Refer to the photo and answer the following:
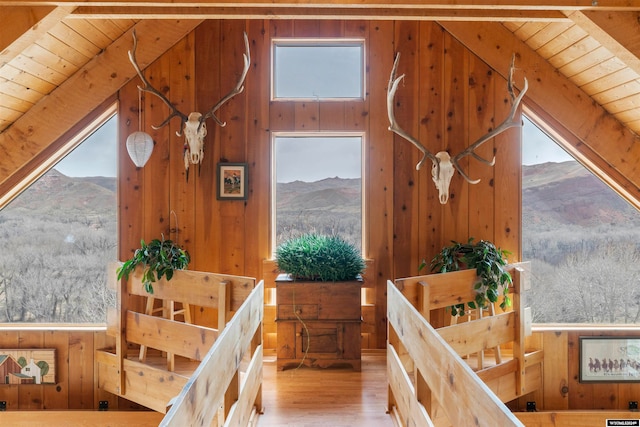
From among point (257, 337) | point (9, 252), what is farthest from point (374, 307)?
point (9, 252)

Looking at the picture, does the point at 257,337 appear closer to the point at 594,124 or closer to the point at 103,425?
the point at 103,425

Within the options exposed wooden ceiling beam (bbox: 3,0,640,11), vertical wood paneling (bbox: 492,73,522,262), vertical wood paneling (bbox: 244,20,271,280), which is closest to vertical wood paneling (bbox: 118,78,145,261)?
vertical wood paneling (bbox: 244,20,271,280)

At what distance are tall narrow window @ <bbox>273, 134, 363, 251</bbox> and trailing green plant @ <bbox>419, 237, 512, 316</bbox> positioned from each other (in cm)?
77

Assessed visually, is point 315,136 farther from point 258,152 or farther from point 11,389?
point 11,389

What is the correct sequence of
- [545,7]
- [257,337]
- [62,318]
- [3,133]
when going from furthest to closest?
[62,318]
[3,133]
[257,337]
[545,7]

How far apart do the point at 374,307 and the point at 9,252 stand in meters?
3.21

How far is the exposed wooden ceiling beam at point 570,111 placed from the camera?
137 inches

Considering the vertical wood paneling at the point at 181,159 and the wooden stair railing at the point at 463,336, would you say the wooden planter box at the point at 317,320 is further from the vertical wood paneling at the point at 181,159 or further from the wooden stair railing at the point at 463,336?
the vertical wood paneling at the point at 181,159

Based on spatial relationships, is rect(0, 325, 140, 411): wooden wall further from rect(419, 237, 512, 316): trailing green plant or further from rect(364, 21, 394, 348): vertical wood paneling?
rect(419, 237, 512, 316): trailing green plant

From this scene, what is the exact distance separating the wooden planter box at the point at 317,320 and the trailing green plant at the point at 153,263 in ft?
2.65

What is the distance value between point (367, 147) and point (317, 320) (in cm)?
152

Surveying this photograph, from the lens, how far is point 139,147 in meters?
3.42

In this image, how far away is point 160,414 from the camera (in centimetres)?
350

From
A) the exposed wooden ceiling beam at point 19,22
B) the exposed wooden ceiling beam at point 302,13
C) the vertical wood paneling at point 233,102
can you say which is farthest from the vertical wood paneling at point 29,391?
the exposed wooden ceiling beam at point 302,13
